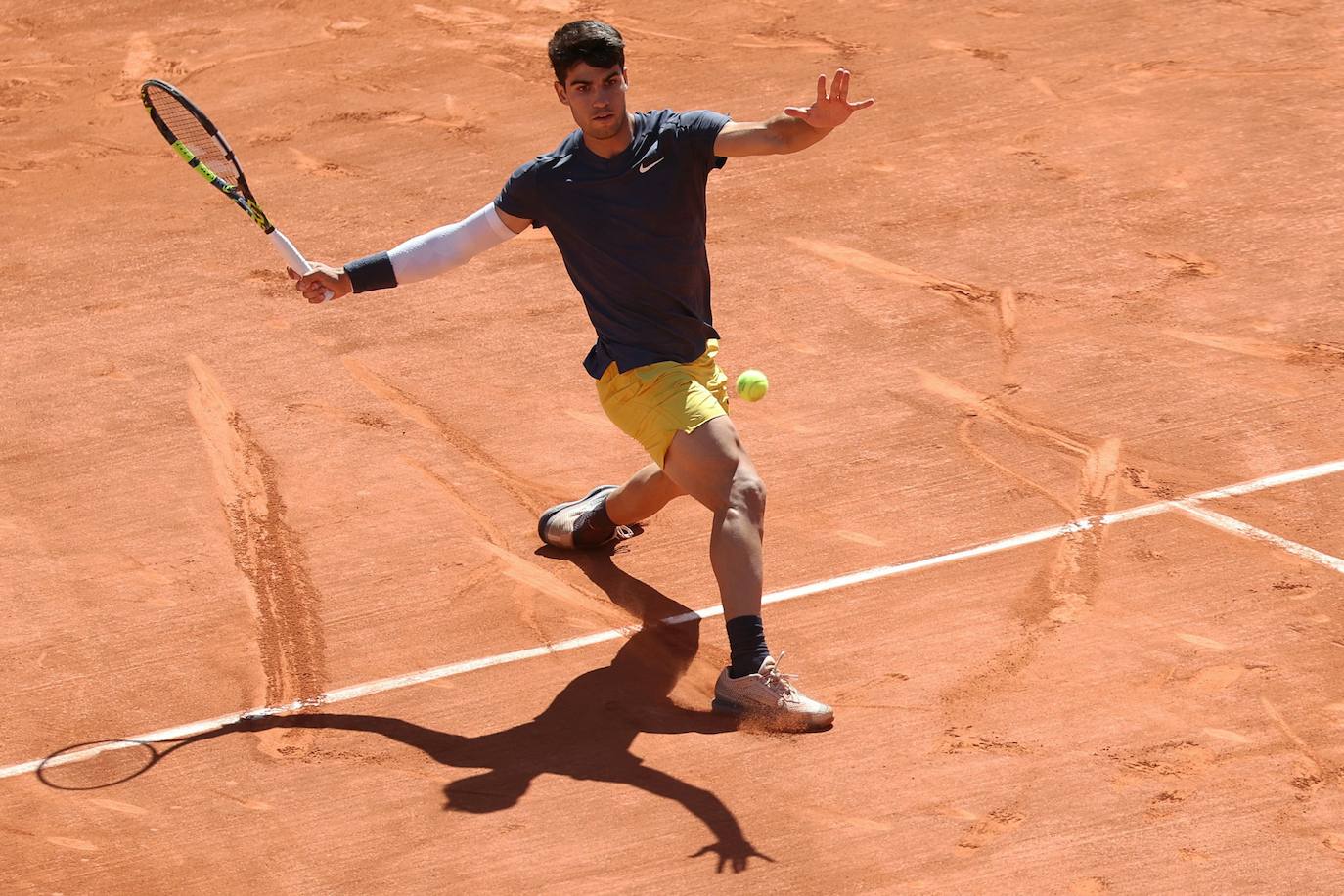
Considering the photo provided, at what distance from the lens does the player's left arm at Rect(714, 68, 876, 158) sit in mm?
5309

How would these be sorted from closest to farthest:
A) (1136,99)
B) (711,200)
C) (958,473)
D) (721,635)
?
(721,635), (958,473), (711,200), (1136,99)

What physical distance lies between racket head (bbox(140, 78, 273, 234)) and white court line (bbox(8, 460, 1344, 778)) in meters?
1.87

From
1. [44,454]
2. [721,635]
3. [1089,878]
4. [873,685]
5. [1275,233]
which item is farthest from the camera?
[1275,233]

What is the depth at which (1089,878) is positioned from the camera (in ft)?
15.1

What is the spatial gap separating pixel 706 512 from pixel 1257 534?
2.16 meters

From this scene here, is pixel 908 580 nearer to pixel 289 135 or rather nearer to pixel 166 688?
pixel 166 688

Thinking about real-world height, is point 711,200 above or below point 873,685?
above

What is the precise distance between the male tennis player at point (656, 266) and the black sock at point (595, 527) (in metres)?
0.61

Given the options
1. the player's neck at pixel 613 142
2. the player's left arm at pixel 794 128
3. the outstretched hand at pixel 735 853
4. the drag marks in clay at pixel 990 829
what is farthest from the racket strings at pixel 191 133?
the drag marks in clay at pixel 990 829

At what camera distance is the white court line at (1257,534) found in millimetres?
6098

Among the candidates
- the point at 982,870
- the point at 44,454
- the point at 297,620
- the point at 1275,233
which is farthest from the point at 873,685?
the point at 1275,233

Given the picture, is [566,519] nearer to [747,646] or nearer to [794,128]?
[747,646]

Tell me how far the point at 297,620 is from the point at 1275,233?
5.60 m

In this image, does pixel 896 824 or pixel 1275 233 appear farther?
pixel 1275 233
